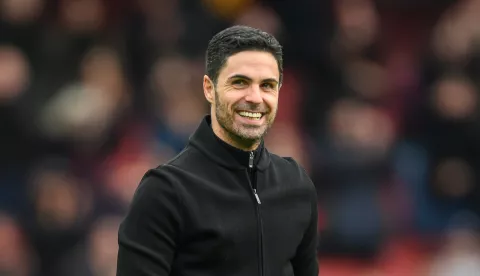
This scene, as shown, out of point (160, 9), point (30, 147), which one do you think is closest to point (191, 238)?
point (30, 147)

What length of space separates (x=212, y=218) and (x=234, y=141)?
24 centimetres

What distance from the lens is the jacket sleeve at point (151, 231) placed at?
7.77 ft

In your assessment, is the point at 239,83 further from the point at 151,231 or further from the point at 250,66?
the point at 151,231

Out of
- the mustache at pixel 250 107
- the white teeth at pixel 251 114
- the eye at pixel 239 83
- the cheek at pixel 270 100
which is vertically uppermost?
the eye at pixel 239 83

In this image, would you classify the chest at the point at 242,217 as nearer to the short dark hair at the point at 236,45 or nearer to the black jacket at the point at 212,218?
the black jacket at the point at 212,218

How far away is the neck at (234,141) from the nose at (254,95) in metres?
0.13

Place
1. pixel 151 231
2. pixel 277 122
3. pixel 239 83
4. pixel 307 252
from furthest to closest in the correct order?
1. pixel 277 122
2. pixel 307 252
3. pixel 239 83
4. pixel 151 231

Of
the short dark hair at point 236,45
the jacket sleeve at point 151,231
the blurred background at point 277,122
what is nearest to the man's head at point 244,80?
the short dark hair at point 236,45

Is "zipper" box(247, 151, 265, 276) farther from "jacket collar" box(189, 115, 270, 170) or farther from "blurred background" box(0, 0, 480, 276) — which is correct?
"blurred background" box(0, 0, 480, 276)

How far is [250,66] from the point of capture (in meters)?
2.46

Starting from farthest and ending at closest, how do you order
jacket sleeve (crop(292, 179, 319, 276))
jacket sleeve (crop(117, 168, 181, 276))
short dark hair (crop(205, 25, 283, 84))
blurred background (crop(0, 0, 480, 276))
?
1. blurred background (crop(0, 0, 480, 276))
2. jacket sleeve (crop(292, 179, 319, 276))
3. short dark hair (crop(205, 25, 283, 84))
4. jacket sleeve (crop(117, 168, 181, 276))

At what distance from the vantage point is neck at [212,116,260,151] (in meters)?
2.54

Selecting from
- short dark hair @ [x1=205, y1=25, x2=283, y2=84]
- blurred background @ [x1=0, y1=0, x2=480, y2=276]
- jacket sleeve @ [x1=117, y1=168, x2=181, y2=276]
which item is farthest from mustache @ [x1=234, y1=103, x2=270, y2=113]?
blurred background @ [x1=0, y1=0, x2=480, y2=276]

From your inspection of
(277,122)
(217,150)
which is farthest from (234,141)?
(277,122)
